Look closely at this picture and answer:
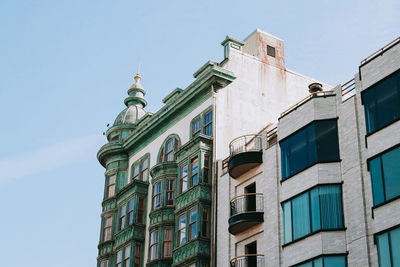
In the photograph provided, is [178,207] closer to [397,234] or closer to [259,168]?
[259,168]

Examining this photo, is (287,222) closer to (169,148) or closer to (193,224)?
(193,224)

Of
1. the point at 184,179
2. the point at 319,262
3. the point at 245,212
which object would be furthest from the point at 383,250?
the point at 184,179

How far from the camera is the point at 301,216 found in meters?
35.7

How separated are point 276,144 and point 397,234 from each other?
37.1 feet

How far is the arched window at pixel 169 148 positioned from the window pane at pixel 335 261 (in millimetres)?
18777

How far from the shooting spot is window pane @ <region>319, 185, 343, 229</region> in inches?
1335

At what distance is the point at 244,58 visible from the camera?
51.1 m

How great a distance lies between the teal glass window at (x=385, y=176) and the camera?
3122 centimetres

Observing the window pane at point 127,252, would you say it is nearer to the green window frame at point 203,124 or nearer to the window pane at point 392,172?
the green window frame at point 203,124

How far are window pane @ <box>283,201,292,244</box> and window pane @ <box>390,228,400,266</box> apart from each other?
6.91 m

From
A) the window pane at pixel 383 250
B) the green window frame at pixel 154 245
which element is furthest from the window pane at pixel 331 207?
the green window frame at pixel 154 245

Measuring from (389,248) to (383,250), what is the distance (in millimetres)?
363

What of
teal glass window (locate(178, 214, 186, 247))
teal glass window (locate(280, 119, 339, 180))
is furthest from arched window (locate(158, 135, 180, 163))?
teal glass window (locate(280, 119, 339, 180))

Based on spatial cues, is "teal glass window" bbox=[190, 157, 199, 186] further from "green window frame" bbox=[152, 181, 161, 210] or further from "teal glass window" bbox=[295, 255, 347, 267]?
"teal glass window" bbox=[295, 255, 347, 267]
